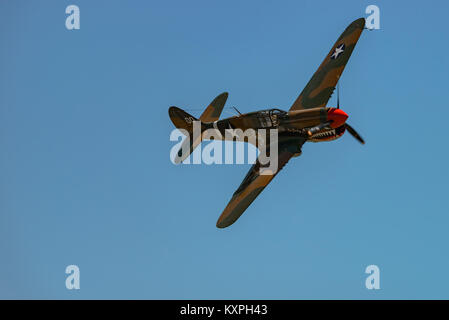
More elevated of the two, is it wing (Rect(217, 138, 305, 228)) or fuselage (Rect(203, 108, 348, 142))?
fuselage (Rect(203, 108, 348, 142))

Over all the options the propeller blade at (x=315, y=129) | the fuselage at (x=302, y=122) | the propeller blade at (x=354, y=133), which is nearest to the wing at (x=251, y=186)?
the propeller blade at (x=315, y=129)

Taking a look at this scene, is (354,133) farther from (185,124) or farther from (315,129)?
(185,124)

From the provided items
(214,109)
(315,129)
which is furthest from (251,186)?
(214,109)

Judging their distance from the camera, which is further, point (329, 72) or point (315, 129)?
point (329, 72)

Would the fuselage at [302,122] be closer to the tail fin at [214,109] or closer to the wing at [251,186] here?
the wing at [251,186]

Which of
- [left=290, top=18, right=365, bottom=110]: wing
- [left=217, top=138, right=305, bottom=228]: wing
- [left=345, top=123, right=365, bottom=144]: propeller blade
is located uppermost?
[left=290, top=18, right=365, bottom=110]: wing

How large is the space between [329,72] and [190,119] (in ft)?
28.3

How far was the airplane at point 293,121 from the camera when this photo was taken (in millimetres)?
29281

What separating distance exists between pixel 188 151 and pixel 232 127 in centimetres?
307

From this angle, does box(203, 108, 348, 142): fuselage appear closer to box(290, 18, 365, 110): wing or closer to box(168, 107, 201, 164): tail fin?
box(290, 18, 365, 110): wing

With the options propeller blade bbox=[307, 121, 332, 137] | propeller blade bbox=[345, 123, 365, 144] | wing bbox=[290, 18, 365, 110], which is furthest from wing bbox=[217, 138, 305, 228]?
wing bbox=[290, 18, 365, 110]

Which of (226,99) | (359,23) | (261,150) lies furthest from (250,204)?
(359,23)

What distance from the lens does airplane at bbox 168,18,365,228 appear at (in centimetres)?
2928

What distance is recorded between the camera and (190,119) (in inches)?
1416
